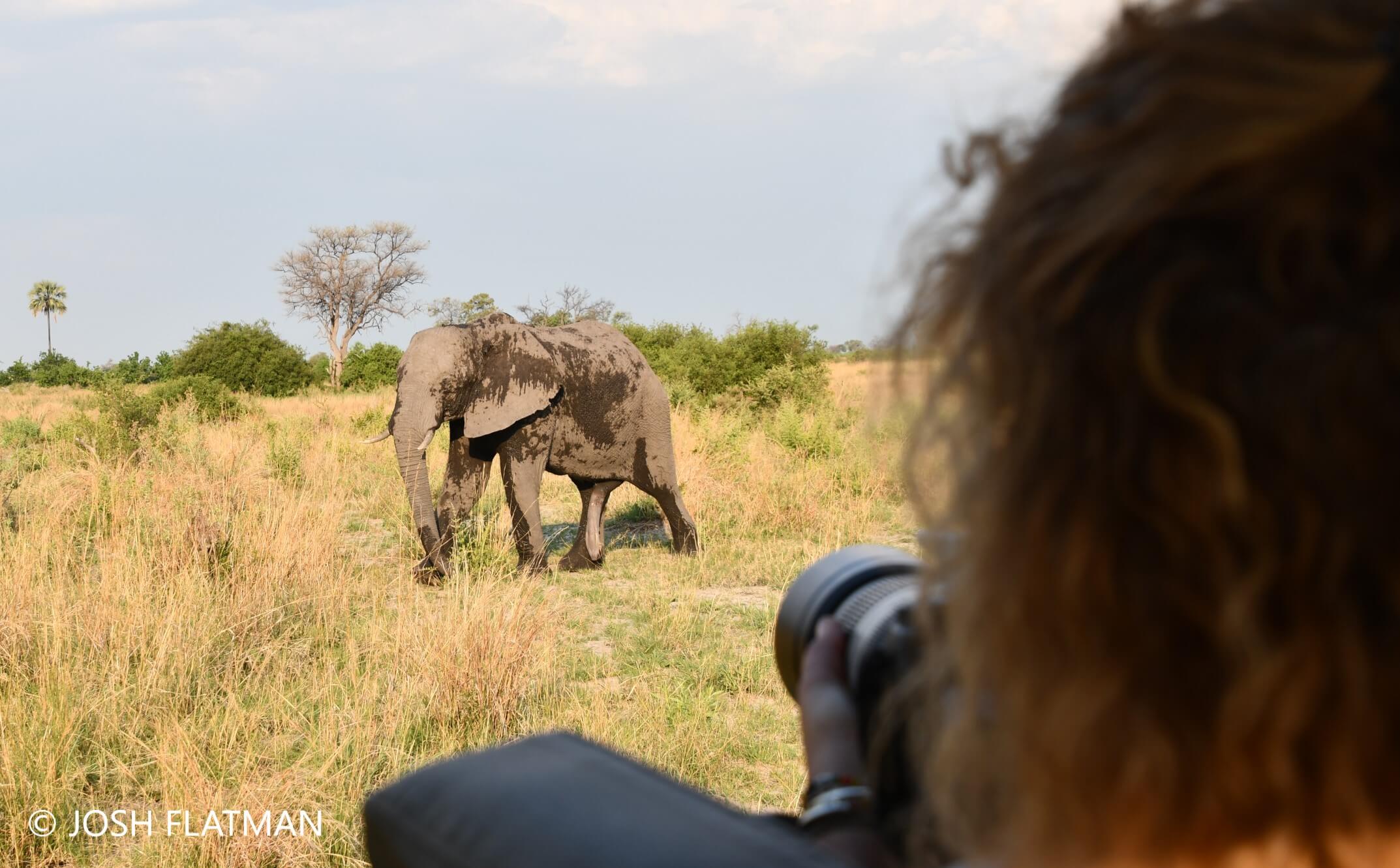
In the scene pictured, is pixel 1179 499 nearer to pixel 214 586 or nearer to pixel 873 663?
pixel 873 663

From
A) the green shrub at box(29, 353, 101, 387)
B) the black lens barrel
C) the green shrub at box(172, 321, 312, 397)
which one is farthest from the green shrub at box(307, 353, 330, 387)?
the black lens barrel

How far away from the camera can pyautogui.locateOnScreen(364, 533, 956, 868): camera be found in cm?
74

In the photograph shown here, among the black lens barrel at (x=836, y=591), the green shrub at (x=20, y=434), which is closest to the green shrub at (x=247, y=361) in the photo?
the green shrub at (x=20, y=434)

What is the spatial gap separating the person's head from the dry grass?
0.30 meters

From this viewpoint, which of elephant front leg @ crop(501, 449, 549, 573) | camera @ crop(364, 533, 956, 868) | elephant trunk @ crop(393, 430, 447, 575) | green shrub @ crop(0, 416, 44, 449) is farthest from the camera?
green shrub @ crop(0, 416, 44, 449)

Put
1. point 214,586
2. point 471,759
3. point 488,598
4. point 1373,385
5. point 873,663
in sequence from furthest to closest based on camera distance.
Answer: point 214,586 < point 488,598 < point 873,663 < point 471,759 < point 1373,385

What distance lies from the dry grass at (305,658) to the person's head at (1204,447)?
0.98 ft

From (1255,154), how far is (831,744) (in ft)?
2.12

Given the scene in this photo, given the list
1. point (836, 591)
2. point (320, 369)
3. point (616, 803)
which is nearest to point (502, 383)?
point (836, 591)

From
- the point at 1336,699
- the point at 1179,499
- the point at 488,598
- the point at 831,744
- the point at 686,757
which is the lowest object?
the point at 686,757

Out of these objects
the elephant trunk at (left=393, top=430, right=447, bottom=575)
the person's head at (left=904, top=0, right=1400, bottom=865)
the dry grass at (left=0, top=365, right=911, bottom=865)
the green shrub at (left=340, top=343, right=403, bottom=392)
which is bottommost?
the dry grass at (left=0, top=365, right=911, bottom=865)

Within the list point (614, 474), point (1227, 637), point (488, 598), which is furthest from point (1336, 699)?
point (614, 474)

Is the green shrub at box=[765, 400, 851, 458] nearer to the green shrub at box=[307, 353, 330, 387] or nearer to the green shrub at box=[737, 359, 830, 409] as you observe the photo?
the green shrub at box=[737, 359, 830, 409]

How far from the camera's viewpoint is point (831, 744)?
0.99 m
